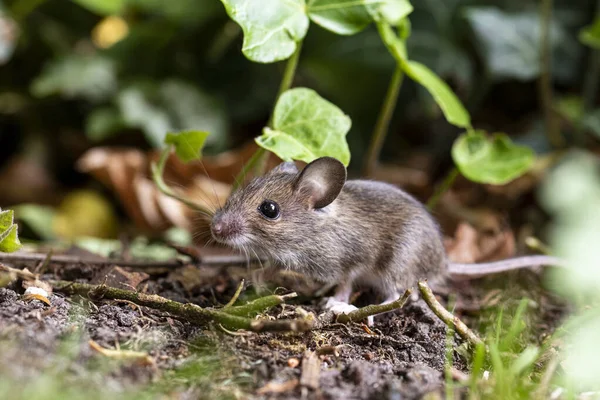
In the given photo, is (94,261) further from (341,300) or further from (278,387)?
(278,387)

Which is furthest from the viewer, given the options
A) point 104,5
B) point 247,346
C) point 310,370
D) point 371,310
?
point 104,5

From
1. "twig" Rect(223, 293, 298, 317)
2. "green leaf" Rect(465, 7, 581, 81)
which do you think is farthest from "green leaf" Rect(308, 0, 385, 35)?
"green leaf" Rect(465, 7, 581, 81)

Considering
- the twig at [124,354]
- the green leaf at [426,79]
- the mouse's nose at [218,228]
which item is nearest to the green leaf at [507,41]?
the green leaf at [426,79]

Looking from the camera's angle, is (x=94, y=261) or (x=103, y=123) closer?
(x=94, y=261)

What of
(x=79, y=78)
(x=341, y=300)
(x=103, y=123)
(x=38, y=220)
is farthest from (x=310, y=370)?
(x=79, y=78)

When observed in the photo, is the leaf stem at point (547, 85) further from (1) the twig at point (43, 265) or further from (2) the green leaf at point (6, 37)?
(2) the green leaf at point (6, 37)

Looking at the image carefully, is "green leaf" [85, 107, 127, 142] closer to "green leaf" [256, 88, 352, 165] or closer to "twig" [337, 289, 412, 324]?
"green leaf" [256, 88, 352, 165]

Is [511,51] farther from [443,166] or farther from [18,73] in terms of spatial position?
[18,73]
